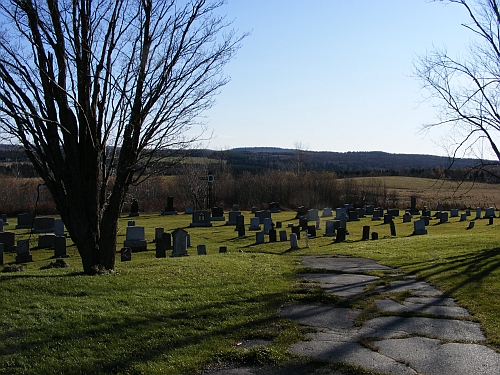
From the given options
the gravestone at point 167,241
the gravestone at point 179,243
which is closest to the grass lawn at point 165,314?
the gravestone at point 179,243

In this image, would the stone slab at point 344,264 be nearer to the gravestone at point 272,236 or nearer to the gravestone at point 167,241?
the gravestone at point 167,241

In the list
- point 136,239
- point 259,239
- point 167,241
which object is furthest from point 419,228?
point 136,239

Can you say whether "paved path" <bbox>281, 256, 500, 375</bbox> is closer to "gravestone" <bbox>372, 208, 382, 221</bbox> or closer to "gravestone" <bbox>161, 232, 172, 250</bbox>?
"gravestone" <bbox>161, 232, 172, 250</bbox>

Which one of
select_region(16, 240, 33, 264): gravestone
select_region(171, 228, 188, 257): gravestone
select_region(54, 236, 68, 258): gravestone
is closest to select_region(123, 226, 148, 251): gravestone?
select_region(54, 236, 68, 258): gravestone

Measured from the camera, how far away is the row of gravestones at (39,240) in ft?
62.4

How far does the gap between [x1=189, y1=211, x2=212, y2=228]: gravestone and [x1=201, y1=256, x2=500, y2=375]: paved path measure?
23323 mm

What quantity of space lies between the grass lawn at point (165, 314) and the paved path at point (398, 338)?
26 cm

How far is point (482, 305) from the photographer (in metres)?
8.17

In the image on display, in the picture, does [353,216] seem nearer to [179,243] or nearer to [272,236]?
[272,236]

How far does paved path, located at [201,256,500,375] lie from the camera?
5.21 meters

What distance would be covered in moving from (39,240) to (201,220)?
39.1ft

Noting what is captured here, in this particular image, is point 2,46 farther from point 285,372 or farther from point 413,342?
point 413,342

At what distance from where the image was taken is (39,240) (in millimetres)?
22328

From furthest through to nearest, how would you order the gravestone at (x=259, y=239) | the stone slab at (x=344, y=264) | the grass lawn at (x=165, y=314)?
the gravestone at (x=259, y=239) < the stone slab at (x=344, y=264) < the grass lawn at (x=165, y=314)
